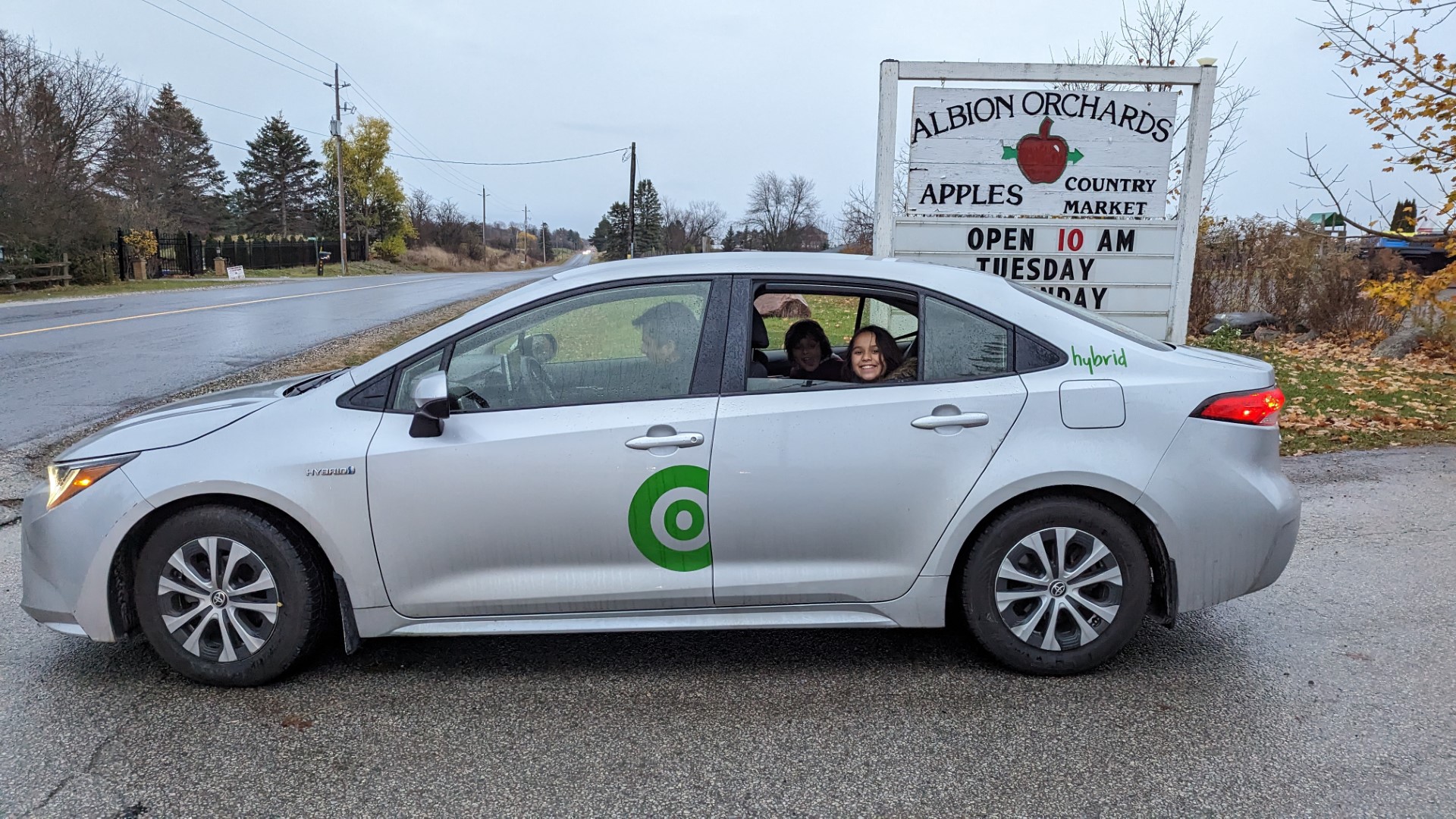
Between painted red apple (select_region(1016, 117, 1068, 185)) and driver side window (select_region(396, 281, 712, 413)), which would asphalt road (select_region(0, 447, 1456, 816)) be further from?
painted red apple (select_region(1016, 117, 1068, 185))

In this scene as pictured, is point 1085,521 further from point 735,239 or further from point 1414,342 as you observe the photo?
point 735,239

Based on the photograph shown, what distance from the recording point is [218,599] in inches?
136

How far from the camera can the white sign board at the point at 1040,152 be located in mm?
7480

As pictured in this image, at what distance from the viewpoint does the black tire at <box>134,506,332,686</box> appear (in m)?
3.41

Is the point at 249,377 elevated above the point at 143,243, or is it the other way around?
the point at 143,243

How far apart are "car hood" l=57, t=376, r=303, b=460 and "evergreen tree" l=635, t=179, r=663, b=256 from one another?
222ft

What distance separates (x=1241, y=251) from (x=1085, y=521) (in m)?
15.6

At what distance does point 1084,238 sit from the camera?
7.55 m

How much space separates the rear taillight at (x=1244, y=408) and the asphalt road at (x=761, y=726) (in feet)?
3.31

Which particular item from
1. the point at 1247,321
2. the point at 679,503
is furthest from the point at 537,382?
the point at 1247,321

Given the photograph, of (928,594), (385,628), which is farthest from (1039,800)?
(385,628)

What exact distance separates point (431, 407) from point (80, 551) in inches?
54.7

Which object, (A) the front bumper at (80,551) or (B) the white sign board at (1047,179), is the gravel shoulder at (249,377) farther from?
(B) the white sign board at (1047,179)

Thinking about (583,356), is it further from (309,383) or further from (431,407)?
(309,383)
